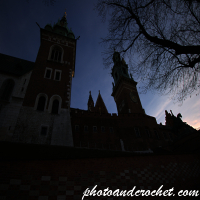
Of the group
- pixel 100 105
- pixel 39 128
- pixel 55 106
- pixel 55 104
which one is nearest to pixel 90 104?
pixel 100 105

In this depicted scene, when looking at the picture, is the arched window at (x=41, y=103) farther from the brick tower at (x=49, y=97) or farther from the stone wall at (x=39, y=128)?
the stone wall at (x=39, y=128)

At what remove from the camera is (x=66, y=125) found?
1324cm

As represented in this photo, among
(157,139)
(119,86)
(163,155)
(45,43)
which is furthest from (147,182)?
(119,86)

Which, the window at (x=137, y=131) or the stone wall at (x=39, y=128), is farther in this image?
the window at (x=137, y=131)

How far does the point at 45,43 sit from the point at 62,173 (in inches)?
811

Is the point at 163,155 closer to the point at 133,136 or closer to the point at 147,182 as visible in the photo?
the point at 147,182

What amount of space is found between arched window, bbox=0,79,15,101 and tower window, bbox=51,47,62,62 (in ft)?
23.1

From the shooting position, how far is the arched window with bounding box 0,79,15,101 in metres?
13.9

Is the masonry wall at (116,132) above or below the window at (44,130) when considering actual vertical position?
above

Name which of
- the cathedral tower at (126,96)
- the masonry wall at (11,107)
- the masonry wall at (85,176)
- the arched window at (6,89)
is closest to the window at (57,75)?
the masonry wall at (11,107)

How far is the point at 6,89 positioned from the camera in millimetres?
14617

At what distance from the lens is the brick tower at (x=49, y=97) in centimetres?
1186

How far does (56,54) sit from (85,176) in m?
19.4

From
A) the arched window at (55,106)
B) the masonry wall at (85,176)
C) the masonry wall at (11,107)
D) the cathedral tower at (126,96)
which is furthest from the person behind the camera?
the cathedral tower at (126,96)
